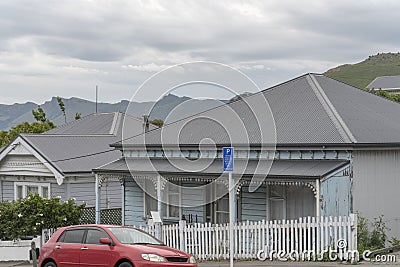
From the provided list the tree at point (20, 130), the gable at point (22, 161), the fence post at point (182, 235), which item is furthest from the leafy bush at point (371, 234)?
the tree at point (20, 130)

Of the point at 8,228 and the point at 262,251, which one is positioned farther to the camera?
the point at 8,228

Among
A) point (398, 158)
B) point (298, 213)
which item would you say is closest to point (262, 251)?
point (298, 213)

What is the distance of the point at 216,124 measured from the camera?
24.8 meters

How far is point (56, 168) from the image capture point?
28453 millimetres

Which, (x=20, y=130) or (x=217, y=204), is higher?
(x=20, y=130)

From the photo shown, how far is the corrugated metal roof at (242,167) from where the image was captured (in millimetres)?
19625

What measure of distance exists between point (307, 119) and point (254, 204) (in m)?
3.19

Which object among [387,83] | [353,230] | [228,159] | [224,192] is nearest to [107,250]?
[228,159]

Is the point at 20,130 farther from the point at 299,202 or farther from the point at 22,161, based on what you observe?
the point at 299,202

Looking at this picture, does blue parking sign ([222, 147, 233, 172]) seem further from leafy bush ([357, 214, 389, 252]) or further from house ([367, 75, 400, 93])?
house ([367, 75, 400, 93])

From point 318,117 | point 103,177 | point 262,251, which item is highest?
point 318,117

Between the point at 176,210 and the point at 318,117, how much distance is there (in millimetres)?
6309

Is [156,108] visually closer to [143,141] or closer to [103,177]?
[143,141]

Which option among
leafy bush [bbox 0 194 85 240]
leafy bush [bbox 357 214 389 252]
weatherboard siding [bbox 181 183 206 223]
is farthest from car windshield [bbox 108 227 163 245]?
leafy bush [bbox 0 194 85 240]
